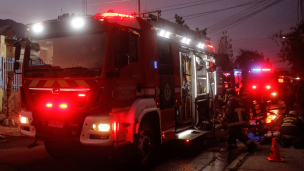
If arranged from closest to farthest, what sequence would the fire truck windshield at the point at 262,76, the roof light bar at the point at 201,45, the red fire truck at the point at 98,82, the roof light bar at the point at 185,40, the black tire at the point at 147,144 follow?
1. the red fire truck at the point at 98,82
2. the black tire at the point at 147,144
3. the roof light bar at the point at 185,40
4. the roof light bar at the point at 201,45
5. the fire truck windshield at the point at 262,76

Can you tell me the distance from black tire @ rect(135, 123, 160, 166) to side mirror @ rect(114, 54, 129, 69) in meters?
1.36

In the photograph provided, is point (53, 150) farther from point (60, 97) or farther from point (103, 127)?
point (103, 127)

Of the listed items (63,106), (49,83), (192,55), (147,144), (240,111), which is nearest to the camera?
(63,106)

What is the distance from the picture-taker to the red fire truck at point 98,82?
4.84 metres

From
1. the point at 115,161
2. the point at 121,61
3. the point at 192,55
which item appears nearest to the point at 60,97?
the point at 121,61

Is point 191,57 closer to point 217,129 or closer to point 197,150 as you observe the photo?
point 197,150

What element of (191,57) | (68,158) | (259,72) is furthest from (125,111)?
(259,72)

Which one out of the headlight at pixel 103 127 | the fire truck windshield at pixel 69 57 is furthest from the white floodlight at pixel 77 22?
the headlight at pixel 103 127

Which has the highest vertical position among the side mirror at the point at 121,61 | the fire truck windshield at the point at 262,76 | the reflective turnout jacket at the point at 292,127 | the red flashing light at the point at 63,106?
the fire truck windshield at the point at 262,76

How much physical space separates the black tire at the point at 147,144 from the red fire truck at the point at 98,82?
20 millimetres

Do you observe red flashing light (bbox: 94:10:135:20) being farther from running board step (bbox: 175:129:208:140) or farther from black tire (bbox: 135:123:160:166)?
running board step (bbox: 175:129:208:140)

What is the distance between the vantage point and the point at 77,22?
530cm

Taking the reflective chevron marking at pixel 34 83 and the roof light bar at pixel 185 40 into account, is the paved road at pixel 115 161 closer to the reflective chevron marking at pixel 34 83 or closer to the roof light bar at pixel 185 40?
the reflective chevron marking at pixel 34 83

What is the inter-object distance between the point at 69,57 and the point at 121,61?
1.03 meters
